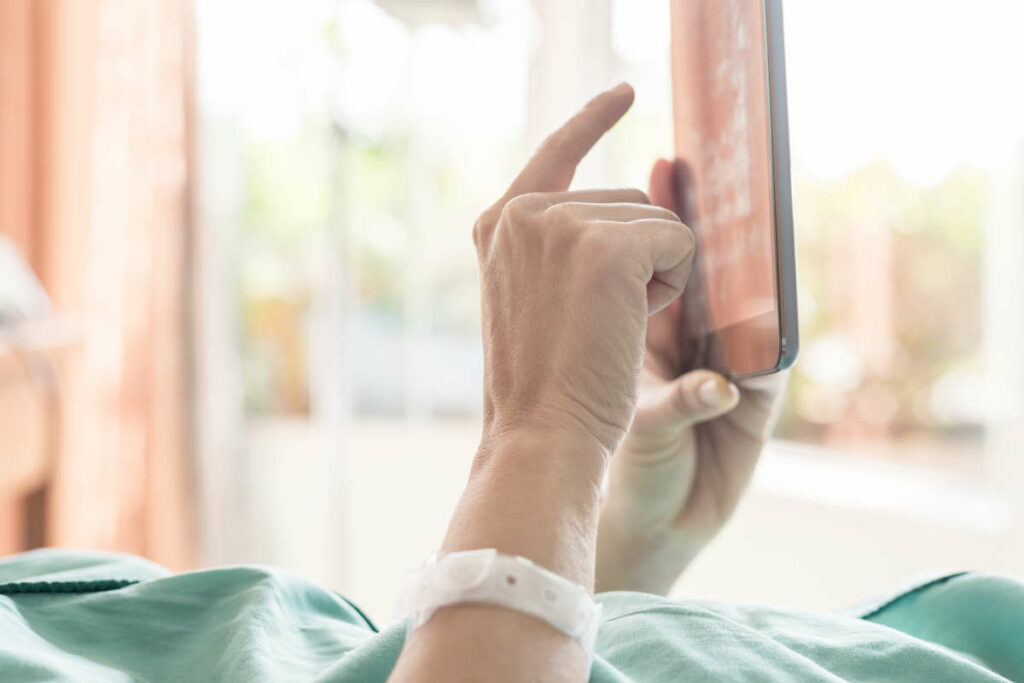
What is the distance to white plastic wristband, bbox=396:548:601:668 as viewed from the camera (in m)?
0.41

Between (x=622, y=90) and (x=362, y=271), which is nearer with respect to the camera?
(x=622, y=90)

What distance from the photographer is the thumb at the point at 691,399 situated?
2.45 ft

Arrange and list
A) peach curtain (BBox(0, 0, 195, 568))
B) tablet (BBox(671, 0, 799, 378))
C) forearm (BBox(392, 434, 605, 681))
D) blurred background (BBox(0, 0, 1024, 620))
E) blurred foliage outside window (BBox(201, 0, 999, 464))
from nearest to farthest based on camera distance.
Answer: forearm (BBox(392, 434, 605, 681))
tablet (BBox(671, 0, 799, 378))
blurred background (BBox(0, 0, 1024, 620))
blurred foliage outside window (BBox(201, 0, 999, 464))
peach curtain (BBox(0, 0, 195, 568))

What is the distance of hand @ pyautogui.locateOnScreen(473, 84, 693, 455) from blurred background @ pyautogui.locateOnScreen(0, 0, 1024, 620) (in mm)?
1102

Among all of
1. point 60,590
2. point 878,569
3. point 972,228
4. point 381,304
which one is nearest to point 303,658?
point 60,590

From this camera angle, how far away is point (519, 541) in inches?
17.3

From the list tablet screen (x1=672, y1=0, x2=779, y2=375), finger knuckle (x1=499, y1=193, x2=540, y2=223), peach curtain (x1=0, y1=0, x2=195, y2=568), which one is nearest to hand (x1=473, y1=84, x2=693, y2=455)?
finger knuckle (x1=499, y1=193, x2=540, y2=223)

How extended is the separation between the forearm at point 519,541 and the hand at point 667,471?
0.34 metres

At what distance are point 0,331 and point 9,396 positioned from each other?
139mm

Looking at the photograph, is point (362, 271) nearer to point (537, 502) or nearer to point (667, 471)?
point (667, 471)

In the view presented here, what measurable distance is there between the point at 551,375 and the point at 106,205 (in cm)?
217

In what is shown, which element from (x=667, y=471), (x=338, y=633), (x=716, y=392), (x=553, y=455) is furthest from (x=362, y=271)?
(x=553, y=455)

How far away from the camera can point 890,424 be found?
85.5 inches

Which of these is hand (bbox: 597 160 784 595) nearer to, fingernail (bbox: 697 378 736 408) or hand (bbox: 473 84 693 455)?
fingernail (bbox: 697 378 736 408)
